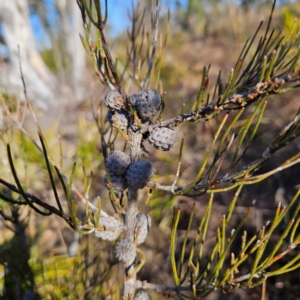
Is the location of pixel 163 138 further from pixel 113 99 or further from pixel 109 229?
pixel 109 229

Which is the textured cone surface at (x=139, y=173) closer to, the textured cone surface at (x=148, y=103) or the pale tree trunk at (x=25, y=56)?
the textured cone surface at (x=148, y=103)

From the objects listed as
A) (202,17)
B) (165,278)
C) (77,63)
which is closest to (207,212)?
(165,278)

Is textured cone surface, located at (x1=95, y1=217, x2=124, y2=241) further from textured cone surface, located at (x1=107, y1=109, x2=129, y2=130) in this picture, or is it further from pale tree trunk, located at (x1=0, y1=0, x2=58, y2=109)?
pale tree trunk, located at (x1=0, y1=0, x2=58, y2=109)

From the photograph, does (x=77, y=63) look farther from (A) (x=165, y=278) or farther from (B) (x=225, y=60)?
(A) (x=165, y=278)

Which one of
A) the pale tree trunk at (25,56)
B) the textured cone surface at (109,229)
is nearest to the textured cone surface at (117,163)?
the textured cone surface at (109,229)

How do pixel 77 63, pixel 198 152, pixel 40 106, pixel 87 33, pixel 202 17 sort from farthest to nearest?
pixel 202 17
pixel 77 63
pixel 40 106
pixel 198 152
pixel 87 33

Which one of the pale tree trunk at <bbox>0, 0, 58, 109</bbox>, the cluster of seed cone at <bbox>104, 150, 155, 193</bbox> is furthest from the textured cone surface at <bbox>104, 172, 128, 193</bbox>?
the pale tree trunk at <bbox>0, 0, 58, 109</bbox>
